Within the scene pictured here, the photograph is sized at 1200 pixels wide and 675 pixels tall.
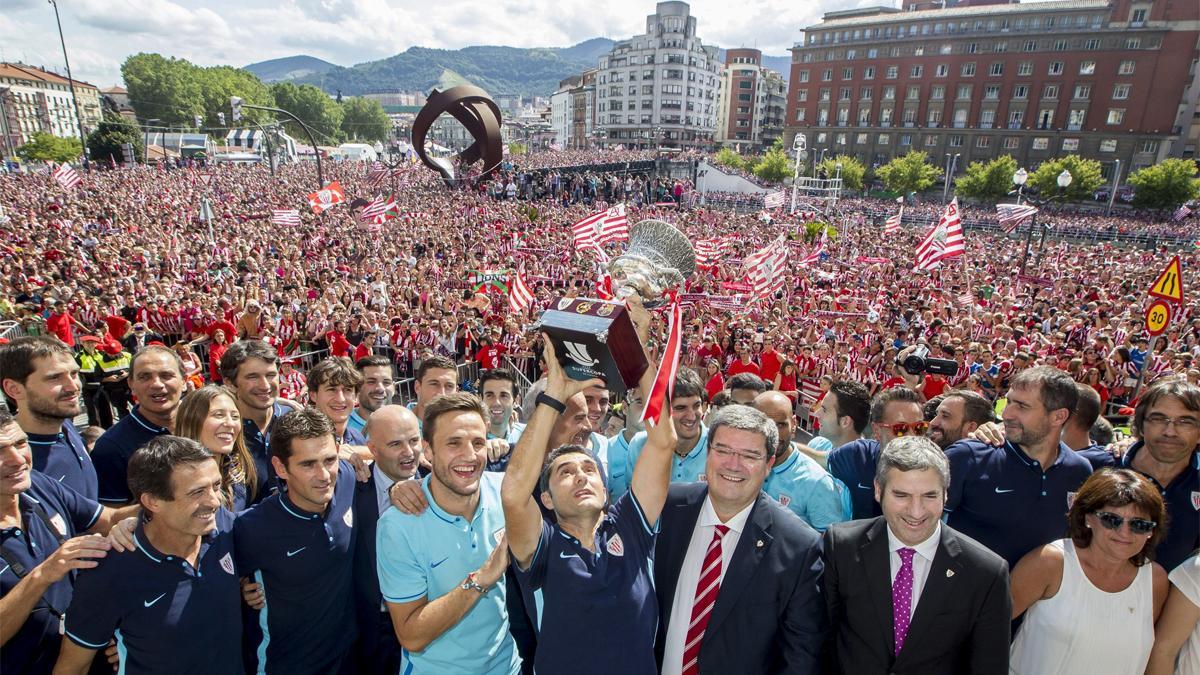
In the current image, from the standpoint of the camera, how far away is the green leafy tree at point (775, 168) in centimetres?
5941

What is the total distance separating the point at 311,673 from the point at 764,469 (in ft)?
7.93

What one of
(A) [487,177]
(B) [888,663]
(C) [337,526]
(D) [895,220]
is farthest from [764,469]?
(A) [487,177]

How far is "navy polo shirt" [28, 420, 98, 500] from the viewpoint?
3.30m

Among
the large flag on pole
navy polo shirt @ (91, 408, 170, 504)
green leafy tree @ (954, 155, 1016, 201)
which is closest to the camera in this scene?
navy polo shirt @ (91, 408, 170, 504)

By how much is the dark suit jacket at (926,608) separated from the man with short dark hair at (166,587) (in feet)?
8.75

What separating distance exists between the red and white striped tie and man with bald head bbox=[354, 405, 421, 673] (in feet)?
5.21

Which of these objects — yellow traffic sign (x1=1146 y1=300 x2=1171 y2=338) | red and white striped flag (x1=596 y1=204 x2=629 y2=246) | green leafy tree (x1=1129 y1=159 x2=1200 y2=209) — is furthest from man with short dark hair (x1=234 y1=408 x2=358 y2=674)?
green leafy tree (x1=1129 y1=159 x2=1200 y2=209)

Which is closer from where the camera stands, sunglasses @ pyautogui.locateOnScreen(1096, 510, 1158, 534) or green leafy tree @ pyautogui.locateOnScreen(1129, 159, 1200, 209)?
sunglasses @ pyautogui.locateOnScreen(1096, 510, 1158, 534)

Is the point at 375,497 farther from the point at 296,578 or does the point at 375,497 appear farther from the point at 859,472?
the point at 859,472

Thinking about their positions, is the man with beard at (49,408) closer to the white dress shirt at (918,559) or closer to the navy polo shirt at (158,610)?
the navy polo shirt at (158,610)

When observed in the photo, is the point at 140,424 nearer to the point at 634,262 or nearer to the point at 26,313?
the point at 634,262

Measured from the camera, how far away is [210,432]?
3.44m

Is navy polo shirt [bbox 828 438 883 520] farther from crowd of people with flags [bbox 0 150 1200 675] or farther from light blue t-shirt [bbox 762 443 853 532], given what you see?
light blue t-shirt [bbox 762 443 853 532]

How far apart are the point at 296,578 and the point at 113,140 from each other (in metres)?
70.1
